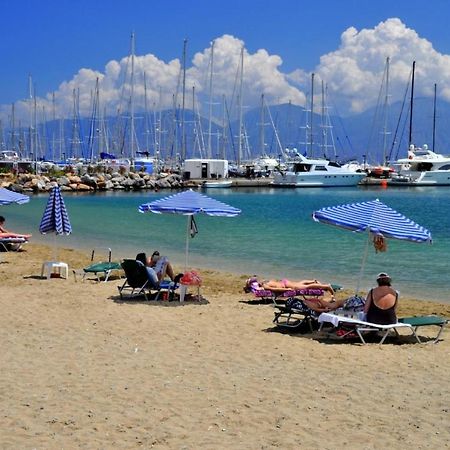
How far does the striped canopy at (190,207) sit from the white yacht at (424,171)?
69.4 meters

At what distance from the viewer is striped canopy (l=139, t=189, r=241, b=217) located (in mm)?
13531

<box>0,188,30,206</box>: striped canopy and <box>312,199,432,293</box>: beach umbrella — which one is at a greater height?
<box>312,199,432,293</box>: beach umbrella

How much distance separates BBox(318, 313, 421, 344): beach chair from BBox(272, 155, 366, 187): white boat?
6814cm

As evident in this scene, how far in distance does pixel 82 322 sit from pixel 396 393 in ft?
17.5

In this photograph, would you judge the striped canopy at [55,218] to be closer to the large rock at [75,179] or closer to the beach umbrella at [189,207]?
the beach umbrella at [189,207]

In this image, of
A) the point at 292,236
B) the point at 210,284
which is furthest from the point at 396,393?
the point at 292,236

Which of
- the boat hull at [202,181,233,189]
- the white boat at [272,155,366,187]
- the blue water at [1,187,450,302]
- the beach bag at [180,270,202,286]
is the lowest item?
the blue water at [1,187,450,302]

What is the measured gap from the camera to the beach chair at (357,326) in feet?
33.4

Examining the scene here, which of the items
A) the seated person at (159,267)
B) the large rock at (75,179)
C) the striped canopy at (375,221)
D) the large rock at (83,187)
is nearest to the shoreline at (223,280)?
the seated person at (159,267)

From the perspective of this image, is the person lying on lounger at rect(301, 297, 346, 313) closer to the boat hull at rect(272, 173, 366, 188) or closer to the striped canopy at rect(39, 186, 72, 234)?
the striped canopy at rect(39, 186, 72, 234)

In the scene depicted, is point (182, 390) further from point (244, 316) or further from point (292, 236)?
point (292, 236)

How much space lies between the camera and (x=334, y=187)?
80000 mm

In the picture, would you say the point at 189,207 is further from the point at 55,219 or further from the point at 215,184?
the point at 215,184

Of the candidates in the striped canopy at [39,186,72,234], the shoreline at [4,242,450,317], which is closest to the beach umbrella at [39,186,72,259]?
the striped canopy at [39,186,72,234]
